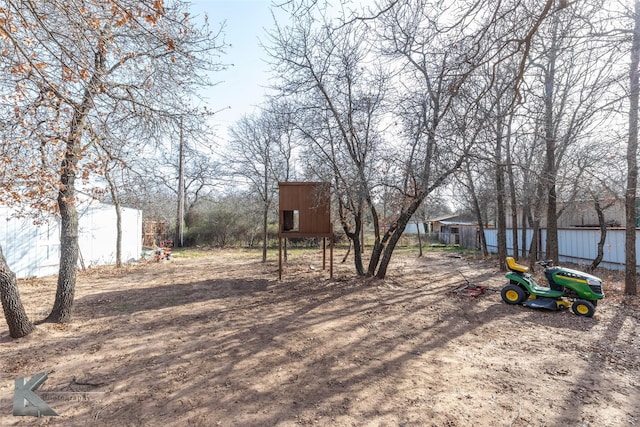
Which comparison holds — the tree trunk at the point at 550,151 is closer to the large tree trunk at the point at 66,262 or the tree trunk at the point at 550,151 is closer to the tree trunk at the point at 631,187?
the tree trunk at the point at 631,187

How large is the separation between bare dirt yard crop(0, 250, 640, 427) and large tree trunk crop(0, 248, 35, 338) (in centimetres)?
17

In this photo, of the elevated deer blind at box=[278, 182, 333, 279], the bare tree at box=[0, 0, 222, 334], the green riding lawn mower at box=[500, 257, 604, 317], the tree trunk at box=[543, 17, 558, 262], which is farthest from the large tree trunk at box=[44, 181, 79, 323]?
the tree trunk at box=[543, 17, 558, 262]

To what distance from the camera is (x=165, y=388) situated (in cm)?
309

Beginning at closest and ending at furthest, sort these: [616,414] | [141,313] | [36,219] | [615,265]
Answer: [616,414] < [141,313] < [36,219] < [615,265]

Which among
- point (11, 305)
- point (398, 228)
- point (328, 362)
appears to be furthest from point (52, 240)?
point (328, 362)

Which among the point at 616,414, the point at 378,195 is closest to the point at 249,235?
the point at 378,195

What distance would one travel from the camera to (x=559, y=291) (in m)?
5.80

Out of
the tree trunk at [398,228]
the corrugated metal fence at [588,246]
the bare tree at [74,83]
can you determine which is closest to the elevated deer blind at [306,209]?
the tree trunk at [398,228]

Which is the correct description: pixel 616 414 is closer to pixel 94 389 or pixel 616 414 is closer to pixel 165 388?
pixel 165 388

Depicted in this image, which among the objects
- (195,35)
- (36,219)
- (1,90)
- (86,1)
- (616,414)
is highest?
(195,35)

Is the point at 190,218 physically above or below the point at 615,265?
above

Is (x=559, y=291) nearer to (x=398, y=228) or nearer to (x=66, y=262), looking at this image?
(x=398, y=228)

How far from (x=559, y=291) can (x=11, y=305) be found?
8536mm

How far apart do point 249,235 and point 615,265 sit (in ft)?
64.5
